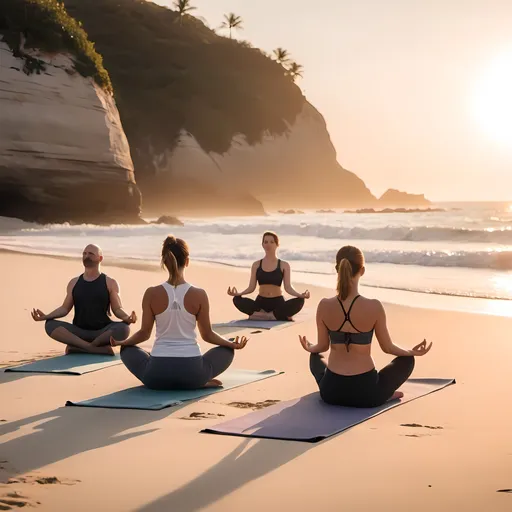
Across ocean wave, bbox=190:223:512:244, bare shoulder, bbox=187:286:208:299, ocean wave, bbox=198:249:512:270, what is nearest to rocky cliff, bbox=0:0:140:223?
ocean wave, bbox=190:223:512:244

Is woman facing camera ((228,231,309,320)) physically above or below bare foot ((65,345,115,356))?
above

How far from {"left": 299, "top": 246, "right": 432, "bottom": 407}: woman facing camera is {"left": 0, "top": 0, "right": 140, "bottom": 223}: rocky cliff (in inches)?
1392

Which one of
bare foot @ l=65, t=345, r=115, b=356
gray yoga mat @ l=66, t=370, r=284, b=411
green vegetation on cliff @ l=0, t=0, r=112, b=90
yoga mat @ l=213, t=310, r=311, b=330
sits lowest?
gray yoga mat @ l=66, t=370, r=284, b=411

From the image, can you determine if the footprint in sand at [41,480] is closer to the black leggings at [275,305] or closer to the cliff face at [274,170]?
the black leggings at [275,305]

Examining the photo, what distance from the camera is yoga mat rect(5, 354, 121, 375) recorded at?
6977mm

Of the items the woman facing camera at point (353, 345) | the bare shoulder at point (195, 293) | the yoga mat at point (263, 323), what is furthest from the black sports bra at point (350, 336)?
the yoga mat at point (263, 323)

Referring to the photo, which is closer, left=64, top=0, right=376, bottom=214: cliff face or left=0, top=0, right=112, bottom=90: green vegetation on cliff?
left=0, top=0, right=112, bottom=90: green vegetation on cliff

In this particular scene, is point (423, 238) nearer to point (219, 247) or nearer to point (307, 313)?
point (219, 247)

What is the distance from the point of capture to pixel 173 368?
6.09 meters

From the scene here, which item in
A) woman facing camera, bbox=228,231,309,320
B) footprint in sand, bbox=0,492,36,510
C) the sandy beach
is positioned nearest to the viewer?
footprint in sand, bbox=0,492,36,510

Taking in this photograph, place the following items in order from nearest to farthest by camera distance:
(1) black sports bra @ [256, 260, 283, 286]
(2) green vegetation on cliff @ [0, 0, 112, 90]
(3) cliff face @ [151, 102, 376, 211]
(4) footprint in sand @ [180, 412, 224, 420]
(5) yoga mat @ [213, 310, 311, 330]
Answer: (4) footprint in sand @ [180, 412, 224, 420], (5) yoga mat @ [213, 310, 311, 330], (1) black sports bra @ [256, 260, 283, 286], (2) green vegetation on cliff @ [0, 0, 112, 90], (3) cliff face @ [151, 102, 376, 211]

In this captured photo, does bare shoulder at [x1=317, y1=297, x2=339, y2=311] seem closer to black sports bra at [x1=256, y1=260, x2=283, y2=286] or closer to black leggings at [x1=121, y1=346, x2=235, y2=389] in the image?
black leggings at [x1=121, y1=346, x2=235, y2=389]

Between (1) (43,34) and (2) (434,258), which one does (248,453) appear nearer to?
(2) (434,258)

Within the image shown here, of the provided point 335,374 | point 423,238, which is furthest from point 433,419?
point 423,238
